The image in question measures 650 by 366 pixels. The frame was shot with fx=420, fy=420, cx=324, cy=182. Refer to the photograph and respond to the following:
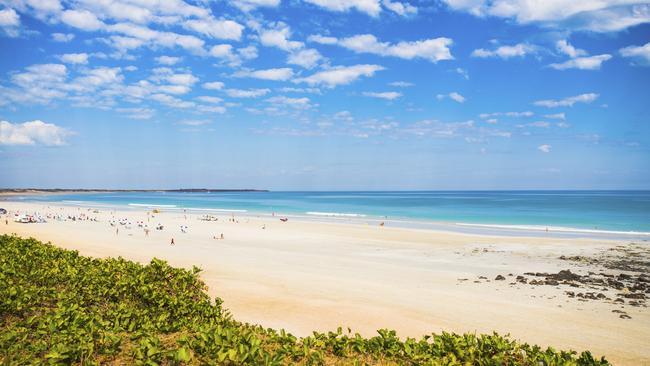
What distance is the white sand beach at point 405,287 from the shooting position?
468 inches

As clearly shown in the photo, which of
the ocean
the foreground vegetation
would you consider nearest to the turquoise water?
the ocean

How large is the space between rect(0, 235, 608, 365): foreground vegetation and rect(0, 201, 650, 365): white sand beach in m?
5.10

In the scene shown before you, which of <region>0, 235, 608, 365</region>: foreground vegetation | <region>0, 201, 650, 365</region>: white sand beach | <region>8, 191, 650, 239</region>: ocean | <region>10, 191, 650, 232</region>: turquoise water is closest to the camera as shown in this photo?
Result: <region>0, 235, 608, 365</region>: foreground vegetation

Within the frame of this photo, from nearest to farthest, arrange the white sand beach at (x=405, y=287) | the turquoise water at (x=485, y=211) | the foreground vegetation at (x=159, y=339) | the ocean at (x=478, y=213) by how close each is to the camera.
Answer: the foreground vegetation at (x=159, y=339) < the white sand beach at (x=405, y=287) < the ocean at (x=478, y=213) < the turquoise water at (x=485, y=211)

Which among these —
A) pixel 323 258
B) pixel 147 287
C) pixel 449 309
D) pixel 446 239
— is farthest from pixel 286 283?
pixel 446 239

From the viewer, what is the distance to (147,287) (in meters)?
7.41

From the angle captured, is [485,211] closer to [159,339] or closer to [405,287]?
[405,287]

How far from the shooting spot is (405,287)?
1698 cm

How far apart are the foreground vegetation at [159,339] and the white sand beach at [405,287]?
16.7 feet

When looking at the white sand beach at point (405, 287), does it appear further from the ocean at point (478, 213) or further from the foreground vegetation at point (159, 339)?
the ocean at point (478, 213)

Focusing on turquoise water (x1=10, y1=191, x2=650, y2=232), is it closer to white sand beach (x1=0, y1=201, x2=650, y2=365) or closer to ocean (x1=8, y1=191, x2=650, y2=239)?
ocean (x1=8, y1=191, x2=650, y2=239)

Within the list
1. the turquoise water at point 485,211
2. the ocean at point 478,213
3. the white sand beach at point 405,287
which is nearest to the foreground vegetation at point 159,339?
the white sand beach at point 405,287

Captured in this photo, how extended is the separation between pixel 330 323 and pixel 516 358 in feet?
24.0

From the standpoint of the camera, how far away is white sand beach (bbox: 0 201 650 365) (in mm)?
11898
